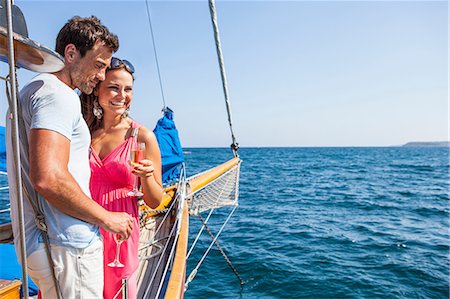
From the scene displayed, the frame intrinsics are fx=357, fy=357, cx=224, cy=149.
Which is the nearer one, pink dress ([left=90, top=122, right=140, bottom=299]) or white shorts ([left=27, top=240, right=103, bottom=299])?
white shorts ([left=27, top=240, right=103, bottom=299])

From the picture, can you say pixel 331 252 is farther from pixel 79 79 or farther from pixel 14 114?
pixel 14 114

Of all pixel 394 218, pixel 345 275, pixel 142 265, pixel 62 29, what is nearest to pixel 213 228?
pixel 345 275

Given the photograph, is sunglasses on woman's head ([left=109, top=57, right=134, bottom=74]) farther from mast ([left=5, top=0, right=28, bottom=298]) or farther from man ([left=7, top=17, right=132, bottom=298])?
mast ([left=5, top=0, right=28, bottom=298])

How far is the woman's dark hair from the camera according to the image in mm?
1337

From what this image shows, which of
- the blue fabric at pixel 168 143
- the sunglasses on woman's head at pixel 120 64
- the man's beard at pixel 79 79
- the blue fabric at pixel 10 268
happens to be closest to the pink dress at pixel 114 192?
the sunglasses on woman's head at pixel 120 64

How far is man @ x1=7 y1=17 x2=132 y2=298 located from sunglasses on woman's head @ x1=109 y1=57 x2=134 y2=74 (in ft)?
1.27

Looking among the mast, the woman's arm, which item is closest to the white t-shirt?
the mast

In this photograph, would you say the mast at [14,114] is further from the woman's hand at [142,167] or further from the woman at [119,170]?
the woman at [119,170]

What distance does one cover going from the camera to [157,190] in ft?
5.84

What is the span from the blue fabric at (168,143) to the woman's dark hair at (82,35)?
2.44 meters

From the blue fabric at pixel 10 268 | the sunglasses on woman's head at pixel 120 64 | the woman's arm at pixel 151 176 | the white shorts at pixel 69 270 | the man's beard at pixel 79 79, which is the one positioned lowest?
the blue fabric at pixel 10 268

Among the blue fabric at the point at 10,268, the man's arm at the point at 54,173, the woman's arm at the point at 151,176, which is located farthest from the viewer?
the blue fabric at the point at 10,268

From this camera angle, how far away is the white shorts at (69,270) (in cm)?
128

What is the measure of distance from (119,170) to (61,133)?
2.13 ft
